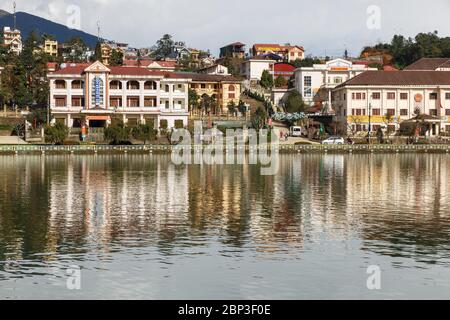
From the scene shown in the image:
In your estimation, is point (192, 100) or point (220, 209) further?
point (192, 100)

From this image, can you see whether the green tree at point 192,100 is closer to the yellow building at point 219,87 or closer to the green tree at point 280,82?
the yellow building at point 219,87

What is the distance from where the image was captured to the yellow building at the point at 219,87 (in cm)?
12988

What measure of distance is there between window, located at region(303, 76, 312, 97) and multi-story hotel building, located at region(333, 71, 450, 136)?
19.0 meters

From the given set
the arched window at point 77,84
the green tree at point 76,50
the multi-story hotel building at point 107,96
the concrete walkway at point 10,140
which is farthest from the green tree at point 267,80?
the concrete walkway at point 10,140

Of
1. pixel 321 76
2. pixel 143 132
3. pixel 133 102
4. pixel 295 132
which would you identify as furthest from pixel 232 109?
pixel 143 132

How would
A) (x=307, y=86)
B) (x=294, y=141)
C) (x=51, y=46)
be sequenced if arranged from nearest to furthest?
(x=294, y=141) → (x=307, y=86) → (x=51, y=46)

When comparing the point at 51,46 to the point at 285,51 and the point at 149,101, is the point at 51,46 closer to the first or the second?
the point at 285,51

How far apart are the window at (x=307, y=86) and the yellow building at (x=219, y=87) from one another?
10.8 metres

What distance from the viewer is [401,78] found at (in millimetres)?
110625

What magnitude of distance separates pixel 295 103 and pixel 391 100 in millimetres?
16885

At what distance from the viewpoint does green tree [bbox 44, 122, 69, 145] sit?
91250mm

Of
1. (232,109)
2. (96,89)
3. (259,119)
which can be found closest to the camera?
(96,89)

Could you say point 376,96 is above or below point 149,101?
above

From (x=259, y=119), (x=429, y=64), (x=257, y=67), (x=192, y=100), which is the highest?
(x=257, y=67)
